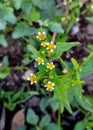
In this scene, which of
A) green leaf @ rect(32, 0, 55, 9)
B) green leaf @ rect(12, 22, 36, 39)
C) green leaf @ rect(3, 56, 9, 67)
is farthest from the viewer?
green leaf @ rect(3, 56, 9, 67)

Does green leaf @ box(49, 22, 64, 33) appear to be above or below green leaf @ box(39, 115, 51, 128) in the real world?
above

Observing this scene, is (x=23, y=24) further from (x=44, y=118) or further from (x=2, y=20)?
(x=44, y=118)

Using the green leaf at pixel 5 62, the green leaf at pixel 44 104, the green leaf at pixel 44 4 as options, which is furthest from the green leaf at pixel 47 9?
the green leaf at pixel 44 104

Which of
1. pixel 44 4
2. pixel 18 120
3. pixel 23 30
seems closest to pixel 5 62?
pixel 23 30

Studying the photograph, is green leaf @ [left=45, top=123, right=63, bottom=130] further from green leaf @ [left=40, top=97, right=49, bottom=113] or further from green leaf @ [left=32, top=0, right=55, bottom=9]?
green leaf @ [left=32, top=0, right=55, bottom=9]

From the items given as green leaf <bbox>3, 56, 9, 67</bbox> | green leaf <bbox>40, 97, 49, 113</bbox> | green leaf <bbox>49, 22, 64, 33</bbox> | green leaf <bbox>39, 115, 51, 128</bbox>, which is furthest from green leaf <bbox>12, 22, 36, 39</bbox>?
green leaf <bbox>39, 115, 51, 128</bbox>

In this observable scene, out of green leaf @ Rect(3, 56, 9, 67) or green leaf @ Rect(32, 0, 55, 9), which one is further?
green leaf @ Rect(3, 56, 9, 67)

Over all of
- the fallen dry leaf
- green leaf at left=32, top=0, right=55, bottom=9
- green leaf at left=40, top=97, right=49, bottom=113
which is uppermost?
green leaf at left=32, top=0, right=55, bottom=9

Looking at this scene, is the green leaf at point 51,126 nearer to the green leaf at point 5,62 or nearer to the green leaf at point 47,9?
the green leaf at point 5,62

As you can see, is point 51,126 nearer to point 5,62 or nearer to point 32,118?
point 32,118

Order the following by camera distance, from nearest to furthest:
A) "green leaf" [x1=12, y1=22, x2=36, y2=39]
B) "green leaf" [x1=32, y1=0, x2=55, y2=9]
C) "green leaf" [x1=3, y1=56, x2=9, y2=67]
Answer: "green leaf" [x1=32, y1=0, x2=55, y2=9], "green leaf" [x1=12, y1=22, x2=36, y2=39], "green leaf" [x1=3, y1=56, x2=9, y2=67]

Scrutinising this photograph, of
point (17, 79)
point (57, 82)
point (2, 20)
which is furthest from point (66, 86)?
point (17, 79)
